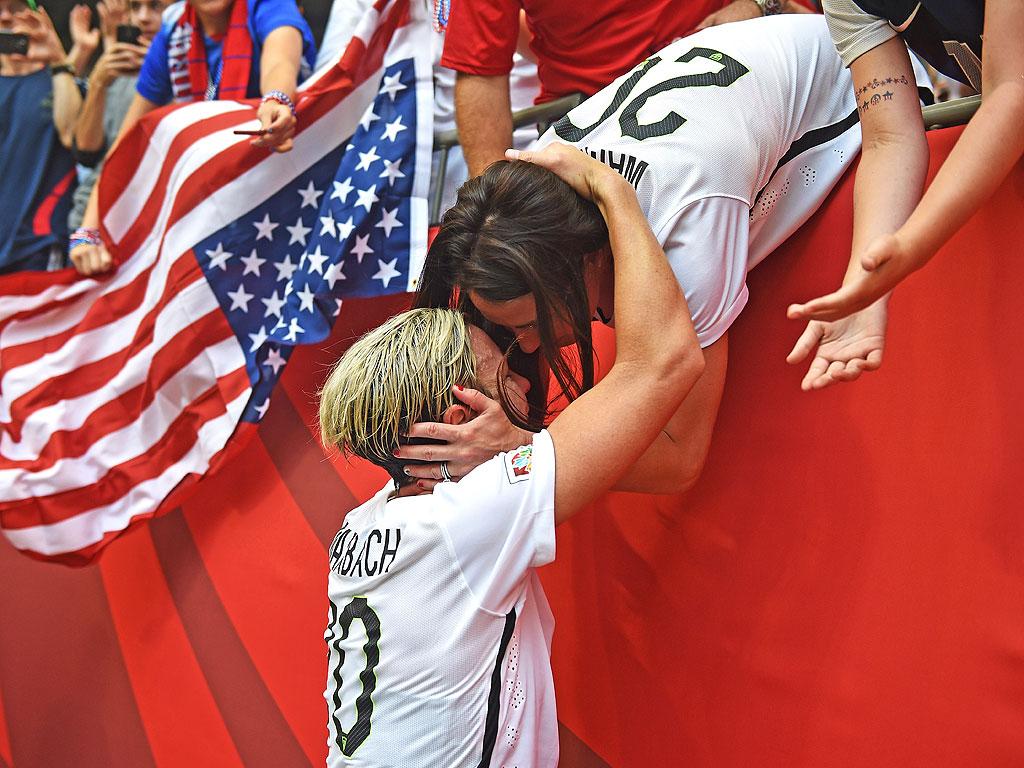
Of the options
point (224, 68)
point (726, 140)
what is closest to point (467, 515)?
point (726, 140)

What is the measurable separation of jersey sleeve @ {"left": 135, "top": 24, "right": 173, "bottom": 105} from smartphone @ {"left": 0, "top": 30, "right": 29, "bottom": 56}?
113 centimetres

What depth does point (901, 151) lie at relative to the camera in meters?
1.46

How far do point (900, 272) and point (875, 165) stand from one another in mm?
374

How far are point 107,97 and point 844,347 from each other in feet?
11.7

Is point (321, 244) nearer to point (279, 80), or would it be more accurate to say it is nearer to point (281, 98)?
point (281, 98)

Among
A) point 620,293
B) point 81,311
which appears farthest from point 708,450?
point 81,311

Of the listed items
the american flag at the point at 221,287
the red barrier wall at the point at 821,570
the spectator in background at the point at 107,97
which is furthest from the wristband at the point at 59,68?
the red barrier wall at the point at 821,570

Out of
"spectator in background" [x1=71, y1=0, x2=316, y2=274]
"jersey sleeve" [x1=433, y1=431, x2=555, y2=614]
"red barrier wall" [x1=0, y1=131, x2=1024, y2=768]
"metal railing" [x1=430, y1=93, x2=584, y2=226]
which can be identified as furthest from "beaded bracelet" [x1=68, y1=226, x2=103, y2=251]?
"jersey sleeve" [x1=433, y1=431, x2=555, y2=614]

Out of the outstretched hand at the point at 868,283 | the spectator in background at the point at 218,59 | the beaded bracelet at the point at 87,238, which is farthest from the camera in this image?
the beaded bracelet at the point at 87,238

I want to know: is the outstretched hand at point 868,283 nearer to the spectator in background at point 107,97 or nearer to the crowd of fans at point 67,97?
the crowd of fans at point 67,97

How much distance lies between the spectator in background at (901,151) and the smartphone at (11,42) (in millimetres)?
3756

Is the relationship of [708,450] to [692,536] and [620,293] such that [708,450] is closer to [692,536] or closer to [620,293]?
[692,536]

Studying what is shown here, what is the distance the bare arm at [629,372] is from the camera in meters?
1.38

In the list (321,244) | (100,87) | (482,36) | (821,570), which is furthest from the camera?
(100,87)
